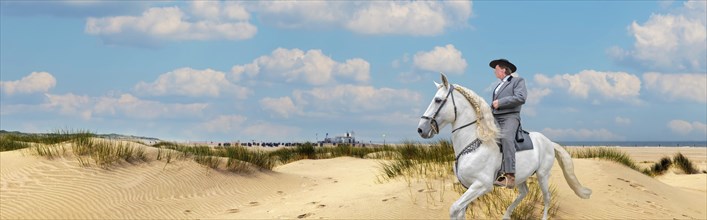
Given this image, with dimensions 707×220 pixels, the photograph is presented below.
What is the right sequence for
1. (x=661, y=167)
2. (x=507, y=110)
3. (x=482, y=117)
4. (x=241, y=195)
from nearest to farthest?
(x=482, y=117) < (x=507, y=110) < (x=241, y=195) < (x=661, y=167)

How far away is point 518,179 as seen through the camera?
704 cm

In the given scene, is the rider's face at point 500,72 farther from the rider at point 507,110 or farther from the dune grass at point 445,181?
the dune grass at point 445,181

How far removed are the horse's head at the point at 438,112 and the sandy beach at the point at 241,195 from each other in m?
3.77

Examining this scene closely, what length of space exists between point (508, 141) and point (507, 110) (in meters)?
0.40

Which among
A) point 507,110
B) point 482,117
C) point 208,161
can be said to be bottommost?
point 208,161

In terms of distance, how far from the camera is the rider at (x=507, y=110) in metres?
6.79

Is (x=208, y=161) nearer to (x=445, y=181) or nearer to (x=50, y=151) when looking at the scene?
(x=50, y=151)

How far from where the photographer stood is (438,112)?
6.40m

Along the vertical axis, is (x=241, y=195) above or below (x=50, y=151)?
below

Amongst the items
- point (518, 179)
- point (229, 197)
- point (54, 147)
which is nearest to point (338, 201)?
point (229, 197)

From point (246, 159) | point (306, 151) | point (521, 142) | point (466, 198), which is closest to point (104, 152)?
point (246, 159)

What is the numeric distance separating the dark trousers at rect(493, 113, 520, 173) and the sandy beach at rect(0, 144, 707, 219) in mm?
3359

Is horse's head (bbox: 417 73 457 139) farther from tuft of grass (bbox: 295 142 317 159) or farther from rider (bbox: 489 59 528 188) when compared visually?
tuft of grass (bbox: 295 142 317 159)

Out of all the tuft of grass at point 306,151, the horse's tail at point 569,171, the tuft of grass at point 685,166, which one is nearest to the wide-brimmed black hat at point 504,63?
the horse's tail at point 569,171
